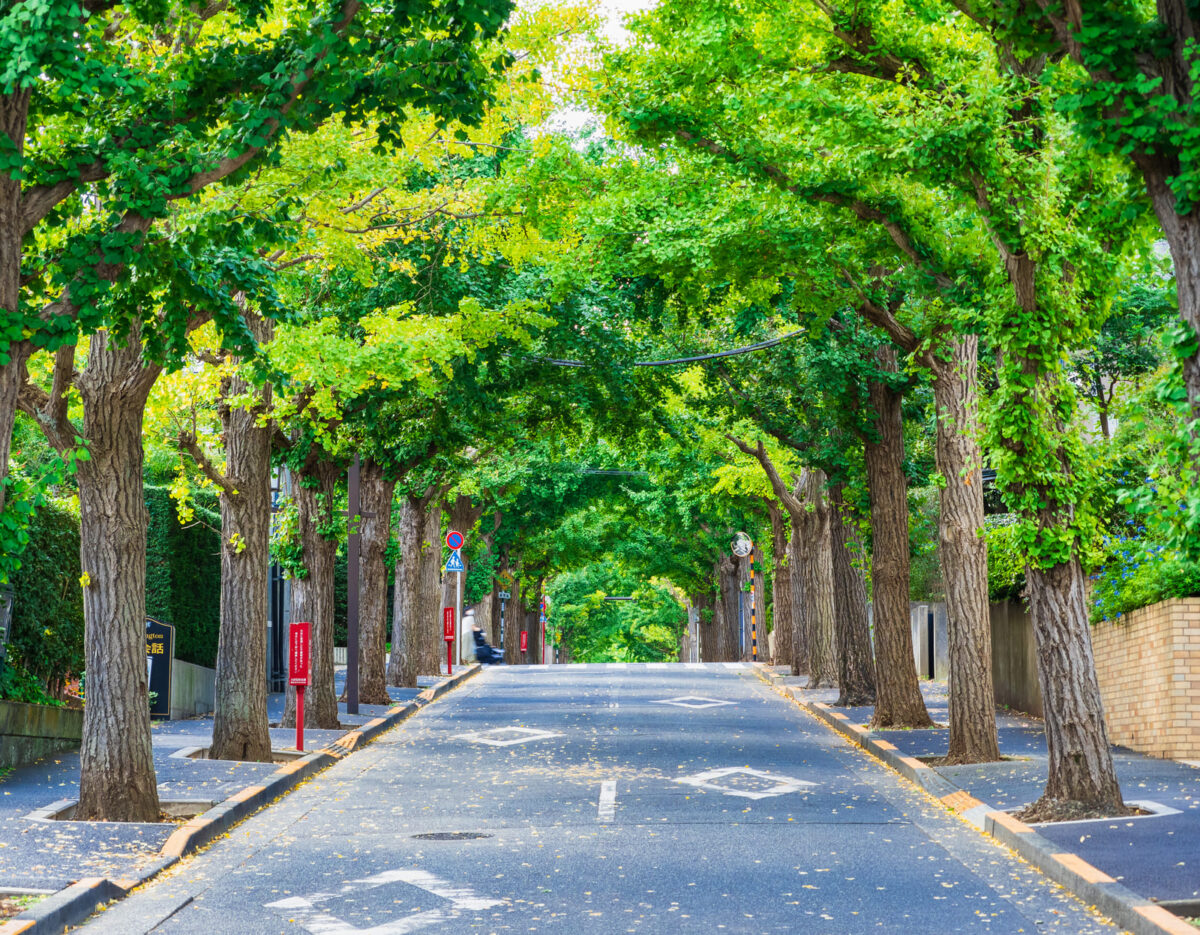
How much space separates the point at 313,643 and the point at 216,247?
418 inches

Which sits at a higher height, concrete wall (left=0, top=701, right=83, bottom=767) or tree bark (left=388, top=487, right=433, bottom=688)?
tree bark (left=388, top=487, right=433, bottom=688)

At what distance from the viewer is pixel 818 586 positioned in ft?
95.8

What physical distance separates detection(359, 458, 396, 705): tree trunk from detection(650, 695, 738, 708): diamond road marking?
5191 mm

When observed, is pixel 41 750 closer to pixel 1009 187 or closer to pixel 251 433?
pixel 251 433

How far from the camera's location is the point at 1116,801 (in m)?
11.2

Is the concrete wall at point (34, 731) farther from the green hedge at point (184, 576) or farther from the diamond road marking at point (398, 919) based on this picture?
the diamond road marking at point (398, 919)

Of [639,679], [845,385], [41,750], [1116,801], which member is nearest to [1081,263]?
[1116,801]

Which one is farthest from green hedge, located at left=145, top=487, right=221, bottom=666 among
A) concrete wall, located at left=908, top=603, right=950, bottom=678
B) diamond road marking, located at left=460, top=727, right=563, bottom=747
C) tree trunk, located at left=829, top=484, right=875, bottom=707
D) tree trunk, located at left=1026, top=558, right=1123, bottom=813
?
tree trunk, located at left=1026, top=558, right=1123, bottom=813

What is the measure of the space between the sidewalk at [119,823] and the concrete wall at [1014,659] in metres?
9.95

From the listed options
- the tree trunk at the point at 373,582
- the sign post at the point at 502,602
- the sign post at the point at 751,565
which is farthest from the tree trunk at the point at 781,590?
the sign post at the point at 502,602

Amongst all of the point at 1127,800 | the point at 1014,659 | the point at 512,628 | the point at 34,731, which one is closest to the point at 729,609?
the point at 512,628

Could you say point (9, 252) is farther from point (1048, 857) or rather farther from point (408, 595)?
point (408, 595)

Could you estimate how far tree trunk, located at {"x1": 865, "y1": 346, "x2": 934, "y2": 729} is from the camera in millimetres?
19141

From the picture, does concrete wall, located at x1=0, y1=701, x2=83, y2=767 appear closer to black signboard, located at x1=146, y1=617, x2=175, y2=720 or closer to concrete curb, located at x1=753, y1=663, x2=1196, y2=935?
black signboard, located at x1=146, y1=617, x2=175, y2=720
